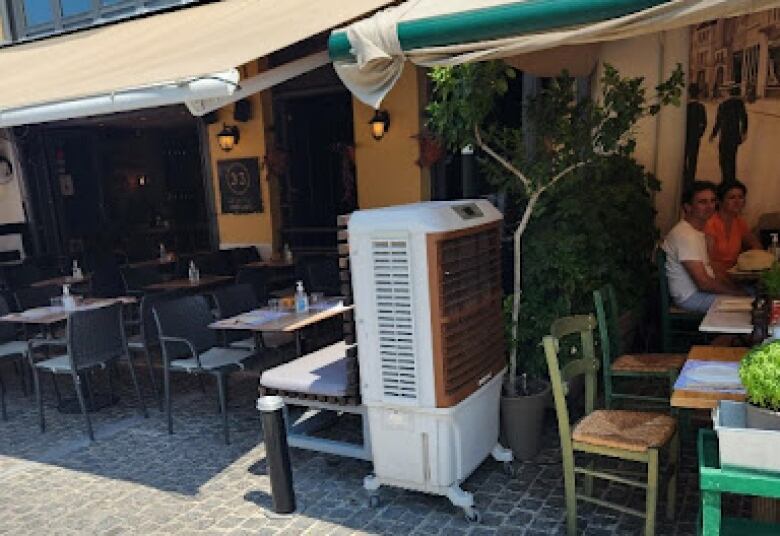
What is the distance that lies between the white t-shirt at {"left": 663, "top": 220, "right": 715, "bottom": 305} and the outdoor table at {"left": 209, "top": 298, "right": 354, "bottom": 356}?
8.84 ft

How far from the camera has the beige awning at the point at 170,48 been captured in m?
4.50

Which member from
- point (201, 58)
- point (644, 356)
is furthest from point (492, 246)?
point (201, 58)

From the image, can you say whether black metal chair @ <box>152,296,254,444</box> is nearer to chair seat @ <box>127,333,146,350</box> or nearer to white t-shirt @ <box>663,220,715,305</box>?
chair seat @ <box>127,333,146,350</box>

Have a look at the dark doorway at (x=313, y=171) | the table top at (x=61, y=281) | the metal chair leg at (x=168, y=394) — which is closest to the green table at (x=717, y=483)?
the metal chair leg at (x=168, y=394)

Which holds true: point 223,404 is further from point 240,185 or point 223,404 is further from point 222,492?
point 240,185

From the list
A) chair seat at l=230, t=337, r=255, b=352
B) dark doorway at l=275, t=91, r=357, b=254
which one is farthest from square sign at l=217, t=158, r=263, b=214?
chair seat at l=230, t=337, r=255, b=352

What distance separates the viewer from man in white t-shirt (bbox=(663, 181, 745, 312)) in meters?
4.86

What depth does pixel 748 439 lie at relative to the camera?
6.45 feet

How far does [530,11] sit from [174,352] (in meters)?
3.72

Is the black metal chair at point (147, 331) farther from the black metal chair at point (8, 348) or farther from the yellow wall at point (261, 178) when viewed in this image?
the yellow wall at point (261, 178)

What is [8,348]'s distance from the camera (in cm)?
570

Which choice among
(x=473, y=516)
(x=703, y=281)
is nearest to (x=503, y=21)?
(x=473, y=516)

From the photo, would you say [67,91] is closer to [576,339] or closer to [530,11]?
[530,11]

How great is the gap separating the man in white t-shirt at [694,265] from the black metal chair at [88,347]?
4.59 metres
